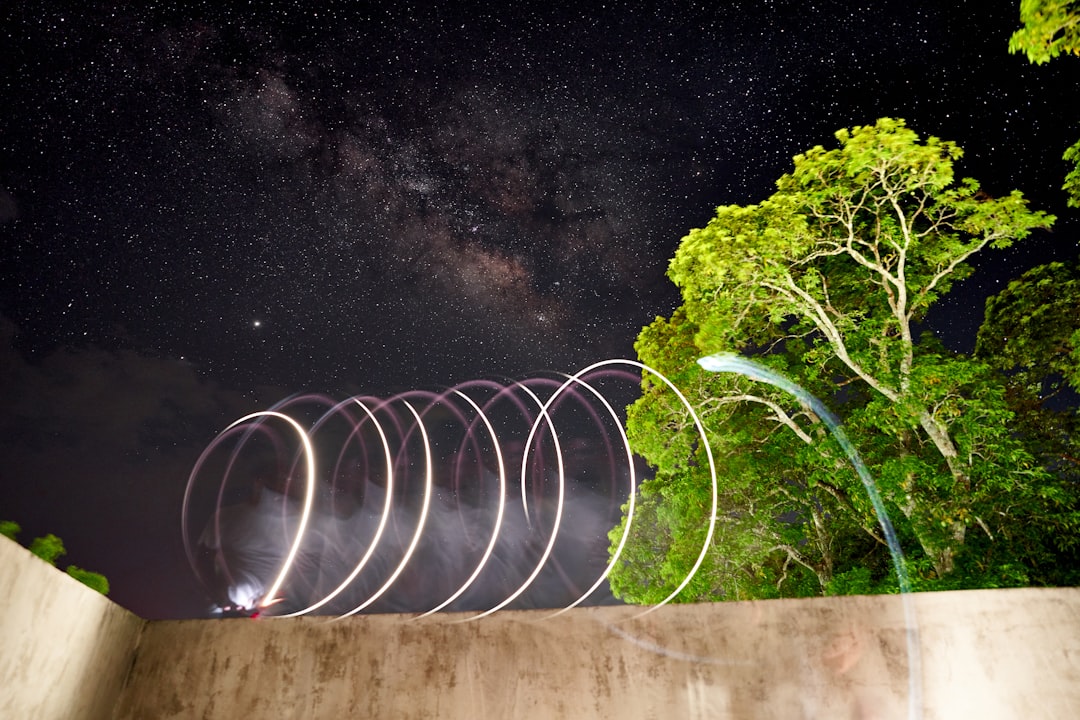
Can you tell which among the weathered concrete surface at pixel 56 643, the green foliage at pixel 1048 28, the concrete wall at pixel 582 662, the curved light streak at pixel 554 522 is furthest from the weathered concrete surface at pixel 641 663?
the green foliage at pixel 1048 28

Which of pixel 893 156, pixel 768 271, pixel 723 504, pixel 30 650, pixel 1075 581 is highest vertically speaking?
pixel 893 156

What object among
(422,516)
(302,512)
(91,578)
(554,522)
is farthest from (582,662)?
(91,578)

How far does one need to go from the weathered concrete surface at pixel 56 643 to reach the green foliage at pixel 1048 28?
10346mm

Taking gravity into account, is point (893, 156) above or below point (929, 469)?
above

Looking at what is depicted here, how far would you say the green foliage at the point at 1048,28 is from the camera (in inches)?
249

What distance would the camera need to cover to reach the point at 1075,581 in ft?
33.1

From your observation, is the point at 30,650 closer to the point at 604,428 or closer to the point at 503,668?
the point at 503,668

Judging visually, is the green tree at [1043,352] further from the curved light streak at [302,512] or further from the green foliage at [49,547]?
the green foliage at [49,547]

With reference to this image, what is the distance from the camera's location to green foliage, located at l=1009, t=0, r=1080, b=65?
20.7 feet

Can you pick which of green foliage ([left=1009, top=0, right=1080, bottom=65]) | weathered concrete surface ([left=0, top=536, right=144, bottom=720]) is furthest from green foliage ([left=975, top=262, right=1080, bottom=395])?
weathered concrete surface ([left=0, top=536, right=144, bottom=720])

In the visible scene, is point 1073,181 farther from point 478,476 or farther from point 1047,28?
point 478,476

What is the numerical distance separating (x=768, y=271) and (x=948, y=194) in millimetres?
3371

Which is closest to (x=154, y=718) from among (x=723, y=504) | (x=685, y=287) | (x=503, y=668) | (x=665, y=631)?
(x=503, y=668)

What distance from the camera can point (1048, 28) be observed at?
21.0ft
